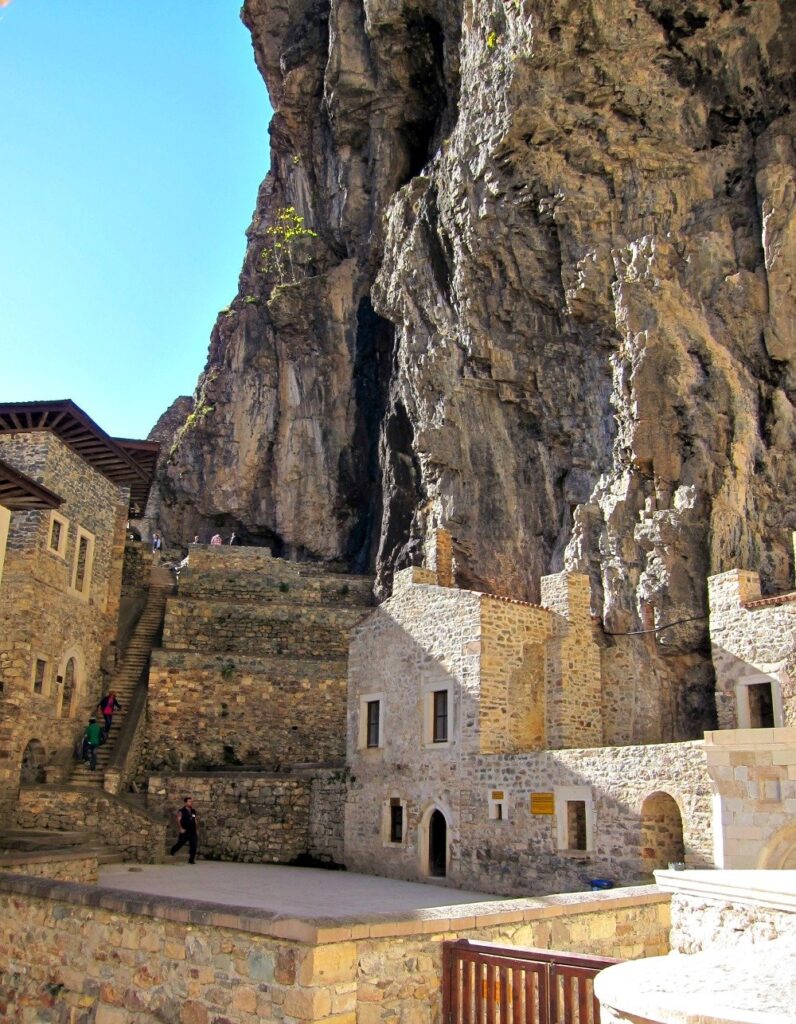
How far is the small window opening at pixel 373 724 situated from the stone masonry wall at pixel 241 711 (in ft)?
13.2

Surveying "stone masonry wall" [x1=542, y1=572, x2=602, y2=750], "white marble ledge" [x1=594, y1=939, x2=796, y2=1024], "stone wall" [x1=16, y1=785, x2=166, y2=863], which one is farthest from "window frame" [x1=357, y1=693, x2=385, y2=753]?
"white marble ledge" [x1=594, y1=939, x2=796, y2=1024]

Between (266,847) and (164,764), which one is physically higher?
(164,764)

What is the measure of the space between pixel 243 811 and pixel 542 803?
25.4 feet

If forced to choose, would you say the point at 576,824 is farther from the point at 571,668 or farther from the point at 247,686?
the point at 247,686

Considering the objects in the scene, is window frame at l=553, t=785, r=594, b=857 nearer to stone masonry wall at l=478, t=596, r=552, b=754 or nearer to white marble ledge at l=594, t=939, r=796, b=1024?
stone masonry wall at l=478, t=596, r=552, b=754

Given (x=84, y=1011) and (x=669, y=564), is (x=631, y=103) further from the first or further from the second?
(x=84, y=1011)

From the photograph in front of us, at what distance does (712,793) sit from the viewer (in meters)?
13.7

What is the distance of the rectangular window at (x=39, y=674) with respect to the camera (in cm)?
2133

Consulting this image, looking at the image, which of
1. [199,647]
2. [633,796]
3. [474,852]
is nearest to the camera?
[633,796]

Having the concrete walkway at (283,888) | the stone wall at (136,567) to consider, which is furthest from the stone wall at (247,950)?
the stone wall at (136,567)

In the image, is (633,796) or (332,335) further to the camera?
(332,335)

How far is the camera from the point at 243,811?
20984mm

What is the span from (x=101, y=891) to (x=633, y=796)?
8.81m

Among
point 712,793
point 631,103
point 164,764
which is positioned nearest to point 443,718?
point 712,793
